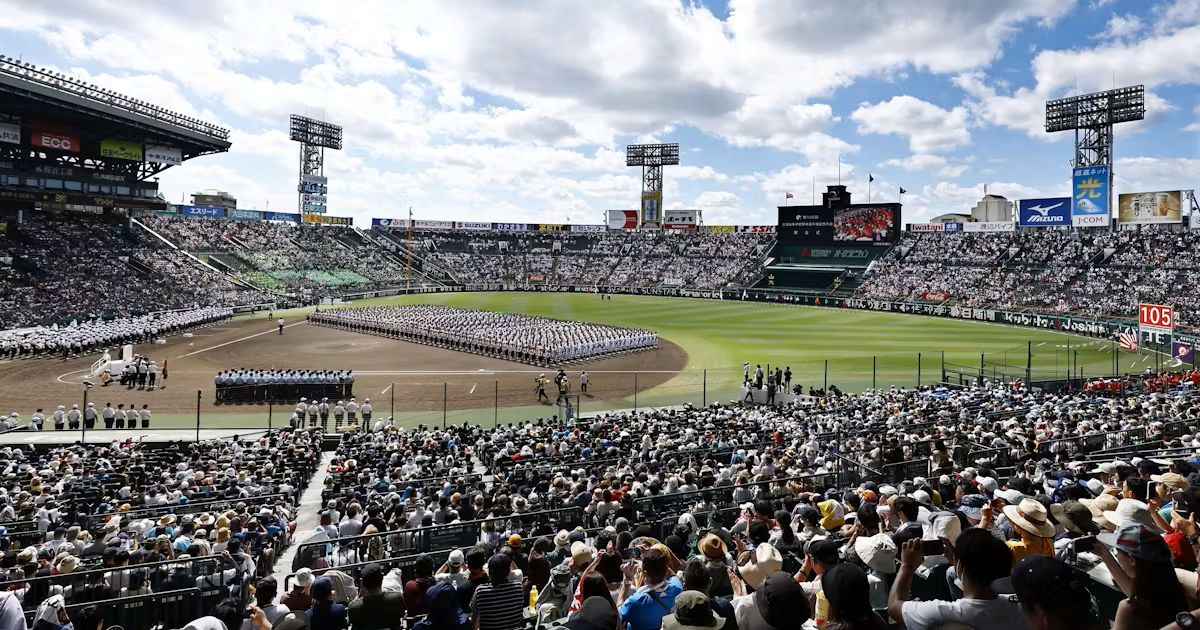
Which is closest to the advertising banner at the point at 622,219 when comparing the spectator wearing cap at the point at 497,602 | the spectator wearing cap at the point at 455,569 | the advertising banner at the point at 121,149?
the advertising banner at the point at 121,149

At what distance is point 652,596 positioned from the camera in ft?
15.5

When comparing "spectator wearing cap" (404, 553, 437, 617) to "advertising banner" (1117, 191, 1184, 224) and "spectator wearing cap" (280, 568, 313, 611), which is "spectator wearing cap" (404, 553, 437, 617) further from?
"advertising banner" (1117, 191, 1184, 224)

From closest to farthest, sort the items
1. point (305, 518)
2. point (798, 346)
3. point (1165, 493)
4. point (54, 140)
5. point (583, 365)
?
point (1165, 493) → point (305, 518) → point (583, 365) → point (798, 346) → point (54, 140)

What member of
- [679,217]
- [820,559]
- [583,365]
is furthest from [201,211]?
[820,559]

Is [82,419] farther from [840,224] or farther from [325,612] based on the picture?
[840,224]

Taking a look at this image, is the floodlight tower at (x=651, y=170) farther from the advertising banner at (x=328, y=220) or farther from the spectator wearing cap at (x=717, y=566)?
the spectator wearing cap at (x=717, y=566)

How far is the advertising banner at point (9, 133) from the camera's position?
2394 inches

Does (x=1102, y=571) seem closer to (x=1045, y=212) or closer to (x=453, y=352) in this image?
(x=453, y=352)

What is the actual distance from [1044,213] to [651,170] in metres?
61.8

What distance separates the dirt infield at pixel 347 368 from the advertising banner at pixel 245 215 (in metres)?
52.7

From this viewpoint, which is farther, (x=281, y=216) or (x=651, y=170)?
(x=651, y=170)

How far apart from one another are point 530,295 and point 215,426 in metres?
67.0

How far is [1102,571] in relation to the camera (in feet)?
18.3

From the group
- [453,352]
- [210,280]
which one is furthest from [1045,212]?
[210,280]
